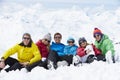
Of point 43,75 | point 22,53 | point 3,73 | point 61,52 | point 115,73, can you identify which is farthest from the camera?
point 61,52

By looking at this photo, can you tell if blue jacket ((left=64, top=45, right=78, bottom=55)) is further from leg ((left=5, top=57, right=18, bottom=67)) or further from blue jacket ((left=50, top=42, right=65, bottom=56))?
leg ((left=5, top=57, right=18, bottom=67))

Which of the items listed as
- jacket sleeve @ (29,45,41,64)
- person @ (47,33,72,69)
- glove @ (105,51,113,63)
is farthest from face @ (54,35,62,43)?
glove @ (105,51,113,63)

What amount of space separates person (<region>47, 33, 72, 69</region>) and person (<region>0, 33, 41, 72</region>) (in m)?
0.50

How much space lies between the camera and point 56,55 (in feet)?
44.5

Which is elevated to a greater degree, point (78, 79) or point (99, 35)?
point (99, 35)

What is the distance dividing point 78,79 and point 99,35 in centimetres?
395

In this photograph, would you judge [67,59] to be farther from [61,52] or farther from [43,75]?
[43,75]

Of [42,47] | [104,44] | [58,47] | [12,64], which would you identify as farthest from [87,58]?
[12,64]

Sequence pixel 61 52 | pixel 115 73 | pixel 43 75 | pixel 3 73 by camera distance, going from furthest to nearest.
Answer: pixel 61 52, pixel 3 73, pixel 43 75, pixel 115 73

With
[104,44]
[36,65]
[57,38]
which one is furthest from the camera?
[104,44]

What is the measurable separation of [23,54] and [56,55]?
4.05 feet

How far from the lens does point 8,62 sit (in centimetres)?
1343

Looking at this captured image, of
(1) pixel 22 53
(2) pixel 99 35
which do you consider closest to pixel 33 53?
(1) pixel 22 53

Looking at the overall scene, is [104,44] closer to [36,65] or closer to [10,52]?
[36,65]
